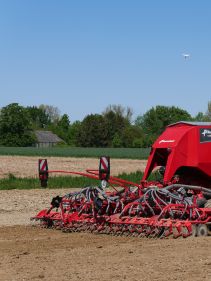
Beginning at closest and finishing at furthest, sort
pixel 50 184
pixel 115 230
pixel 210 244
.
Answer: pixel 210 244 < pixel 115 230 < pixel 50 184

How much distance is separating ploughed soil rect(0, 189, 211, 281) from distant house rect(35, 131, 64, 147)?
376 ft

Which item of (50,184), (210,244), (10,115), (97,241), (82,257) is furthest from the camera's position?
(10,115)

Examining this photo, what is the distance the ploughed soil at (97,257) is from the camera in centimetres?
824

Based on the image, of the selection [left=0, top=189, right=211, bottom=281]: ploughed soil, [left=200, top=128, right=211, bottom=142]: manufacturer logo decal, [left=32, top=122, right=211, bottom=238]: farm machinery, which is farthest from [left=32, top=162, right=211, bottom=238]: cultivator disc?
[left=200, top=128, right=211, bottom=142]: manufacturer logo decal

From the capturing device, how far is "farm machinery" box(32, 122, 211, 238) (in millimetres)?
11945

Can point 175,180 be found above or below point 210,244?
above


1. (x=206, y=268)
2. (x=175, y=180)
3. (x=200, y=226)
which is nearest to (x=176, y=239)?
(x=200, y=226)

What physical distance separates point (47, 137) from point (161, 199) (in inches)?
4734

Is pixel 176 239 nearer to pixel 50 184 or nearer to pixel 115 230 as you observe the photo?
pixel 115 230

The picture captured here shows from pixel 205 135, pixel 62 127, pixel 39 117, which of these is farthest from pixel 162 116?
pixel 205 135

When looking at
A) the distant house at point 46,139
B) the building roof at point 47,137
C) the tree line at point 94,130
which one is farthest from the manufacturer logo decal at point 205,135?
the building roof at point 47,137

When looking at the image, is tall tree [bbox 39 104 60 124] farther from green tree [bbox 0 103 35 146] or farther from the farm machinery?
the farm machinery

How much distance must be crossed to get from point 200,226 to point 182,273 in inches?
147

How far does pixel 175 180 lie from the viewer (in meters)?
13.0
